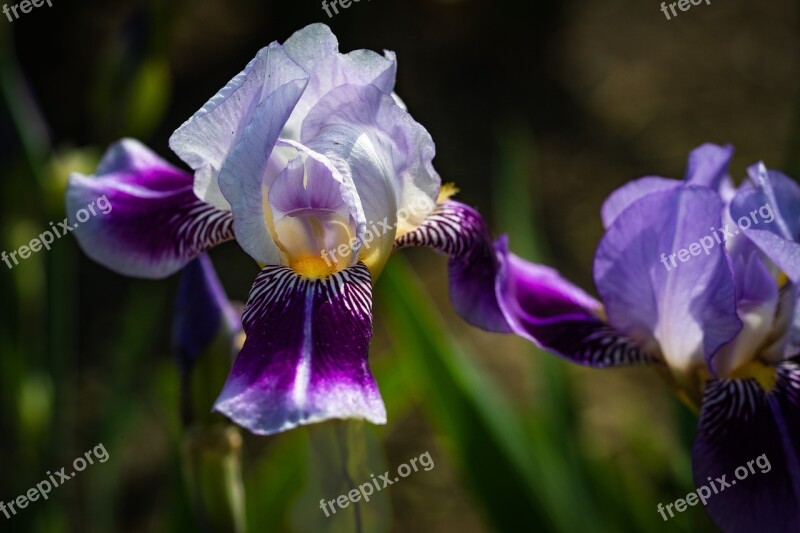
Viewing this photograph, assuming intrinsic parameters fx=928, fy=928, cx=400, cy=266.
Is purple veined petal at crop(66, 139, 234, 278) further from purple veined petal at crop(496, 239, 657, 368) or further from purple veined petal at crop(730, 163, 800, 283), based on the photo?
purple veined petal at crop(730, 163, 800, 283)

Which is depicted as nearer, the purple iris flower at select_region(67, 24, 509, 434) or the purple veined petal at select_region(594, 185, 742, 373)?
the purple iris flower at select_region(67, 24, 509, 434)

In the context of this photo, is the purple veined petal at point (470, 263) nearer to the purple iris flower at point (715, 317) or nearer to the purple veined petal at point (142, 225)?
the purple iris flower at point (715, 317)

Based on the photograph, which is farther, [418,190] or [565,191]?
[565,191]

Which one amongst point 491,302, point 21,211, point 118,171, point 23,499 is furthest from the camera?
point 21,211

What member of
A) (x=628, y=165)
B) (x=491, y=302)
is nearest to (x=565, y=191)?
(x=628, y=165)

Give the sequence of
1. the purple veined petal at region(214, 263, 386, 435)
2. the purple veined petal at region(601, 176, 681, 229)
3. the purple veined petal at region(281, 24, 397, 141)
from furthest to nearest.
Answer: the purple veined petal at region(601, 176, 681, 229), the purple veined petal at region(281, 24, 397, 141), the purple veined petal at region(214, 263, 386, 435)

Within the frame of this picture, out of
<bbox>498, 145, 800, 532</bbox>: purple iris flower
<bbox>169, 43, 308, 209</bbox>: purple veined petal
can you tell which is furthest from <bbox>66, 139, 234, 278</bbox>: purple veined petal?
<bbox>498, 145, 800, 532</bbox>: purple iris flower

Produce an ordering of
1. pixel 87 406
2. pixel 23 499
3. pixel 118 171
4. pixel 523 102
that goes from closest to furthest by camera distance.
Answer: pixel 118 171
pixel 23 499
pixel 87 406
pixel 523 102

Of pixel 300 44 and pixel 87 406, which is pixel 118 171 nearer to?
pixel 300 44
